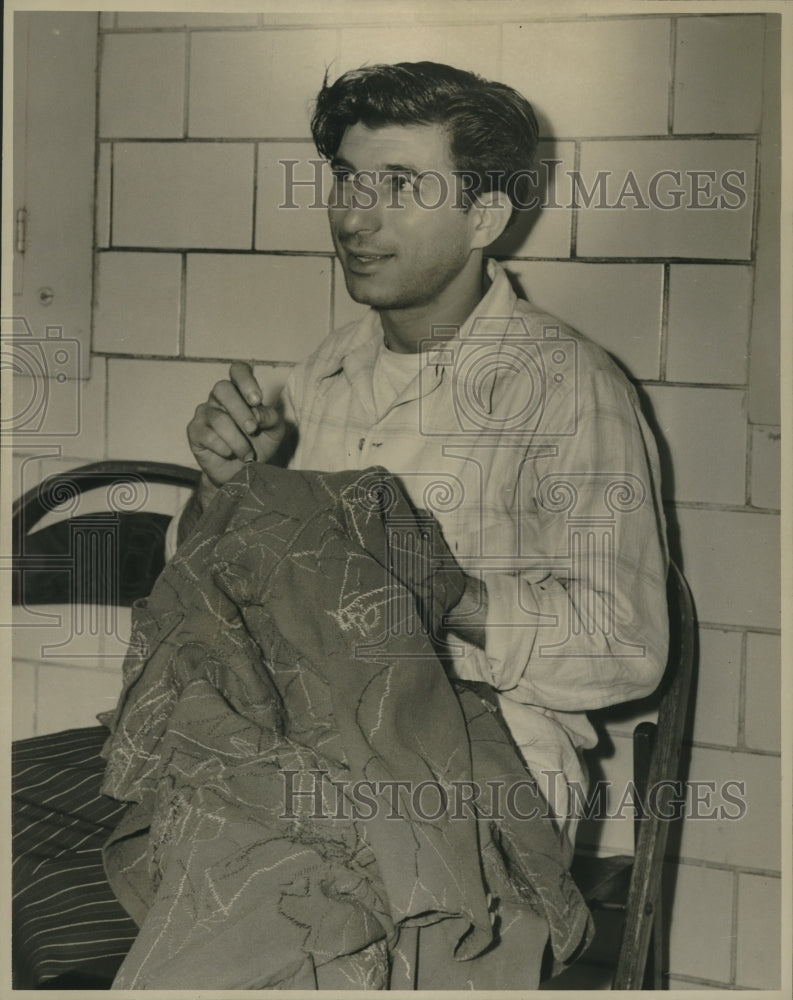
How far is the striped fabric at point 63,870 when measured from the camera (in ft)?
3.75

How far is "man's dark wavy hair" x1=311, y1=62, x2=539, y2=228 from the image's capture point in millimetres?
1314

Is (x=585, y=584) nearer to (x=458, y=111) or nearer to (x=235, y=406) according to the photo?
(x=235, y=406)

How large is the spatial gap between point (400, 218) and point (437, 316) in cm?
13

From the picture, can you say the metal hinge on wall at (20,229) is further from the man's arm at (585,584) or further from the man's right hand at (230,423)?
the man's arm at (585,584)

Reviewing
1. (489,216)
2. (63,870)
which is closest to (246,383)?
(489,216)

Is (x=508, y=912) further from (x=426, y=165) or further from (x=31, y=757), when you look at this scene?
(x=426, y=165)

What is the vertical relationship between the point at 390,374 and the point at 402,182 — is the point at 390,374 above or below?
below

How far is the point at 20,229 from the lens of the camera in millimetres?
1533

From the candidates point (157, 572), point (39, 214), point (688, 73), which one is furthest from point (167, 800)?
point (688, 73)

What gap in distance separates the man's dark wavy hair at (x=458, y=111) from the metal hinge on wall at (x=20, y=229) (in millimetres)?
472

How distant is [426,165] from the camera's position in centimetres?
131

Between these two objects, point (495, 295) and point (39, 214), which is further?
point (39, 214)

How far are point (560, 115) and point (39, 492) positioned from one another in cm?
86

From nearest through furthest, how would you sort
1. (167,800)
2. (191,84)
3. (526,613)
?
(167,800)
(526,613)
(191,84)
